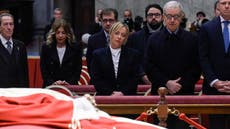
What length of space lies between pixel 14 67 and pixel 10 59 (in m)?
0.12

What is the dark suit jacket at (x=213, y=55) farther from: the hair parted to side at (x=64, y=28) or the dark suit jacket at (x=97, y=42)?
the hair parted to side at (x=64, y=28)

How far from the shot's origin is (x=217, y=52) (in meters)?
7.06

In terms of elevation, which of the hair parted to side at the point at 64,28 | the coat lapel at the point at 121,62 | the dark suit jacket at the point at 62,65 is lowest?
the dark suit jacket at the point at 62,65

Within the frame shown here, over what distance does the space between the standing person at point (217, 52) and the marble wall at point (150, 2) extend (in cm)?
1091

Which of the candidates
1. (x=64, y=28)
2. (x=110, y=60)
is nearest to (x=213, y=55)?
(x=110, y=60)

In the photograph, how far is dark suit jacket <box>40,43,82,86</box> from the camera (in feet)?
29.3

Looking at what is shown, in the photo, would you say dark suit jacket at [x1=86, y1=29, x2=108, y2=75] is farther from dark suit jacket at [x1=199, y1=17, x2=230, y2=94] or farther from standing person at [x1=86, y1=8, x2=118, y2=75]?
dark suit jacket at [x1=199, y1=17, x2=230, y2=94]

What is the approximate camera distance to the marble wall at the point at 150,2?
18.3 m

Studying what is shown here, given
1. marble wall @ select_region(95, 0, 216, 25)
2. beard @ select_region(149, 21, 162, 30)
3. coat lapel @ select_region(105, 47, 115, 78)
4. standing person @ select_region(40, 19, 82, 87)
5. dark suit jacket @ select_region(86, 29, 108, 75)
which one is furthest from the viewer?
marble wall @ select_region(95, 0, 216, 25)

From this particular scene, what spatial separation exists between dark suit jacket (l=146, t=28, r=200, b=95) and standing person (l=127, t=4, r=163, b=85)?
42.0 inches

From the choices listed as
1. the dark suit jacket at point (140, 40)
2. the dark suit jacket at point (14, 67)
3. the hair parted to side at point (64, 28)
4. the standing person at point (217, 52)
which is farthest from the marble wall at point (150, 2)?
the standing person at point (217, 52)

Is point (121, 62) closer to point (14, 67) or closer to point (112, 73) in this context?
point (112, 73)

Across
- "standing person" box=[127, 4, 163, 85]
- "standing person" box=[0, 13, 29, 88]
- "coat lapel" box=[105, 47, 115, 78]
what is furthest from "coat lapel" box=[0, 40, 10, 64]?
"coat lapel" box=[105, 47, 115, 78]

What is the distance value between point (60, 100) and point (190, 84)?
3.96 metres
